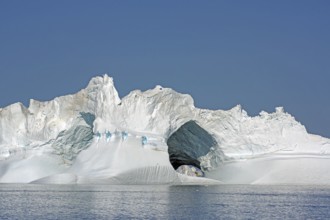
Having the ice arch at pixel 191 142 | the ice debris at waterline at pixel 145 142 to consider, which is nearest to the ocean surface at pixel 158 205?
the ice debris at waterline at pixel 145 142

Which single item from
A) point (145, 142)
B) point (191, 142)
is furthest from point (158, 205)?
point (191, 142)

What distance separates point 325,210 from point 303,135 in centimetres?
1590

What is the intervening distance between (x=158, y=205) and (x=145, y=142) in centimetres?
1144

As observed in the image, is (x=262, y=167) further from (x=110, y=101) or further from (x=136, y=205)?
(x=136, y=205)

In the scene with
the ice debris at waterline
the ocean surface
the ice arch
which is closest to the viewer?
the ocean surface

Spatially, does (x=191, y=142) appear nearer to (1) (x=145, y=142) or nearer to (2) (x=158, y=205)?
(1) (x=145, y=142)

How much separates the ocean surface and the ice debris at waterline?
188 inches

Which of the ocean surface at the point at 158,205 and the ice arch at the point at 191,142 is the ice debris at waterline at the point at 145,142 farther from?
the ocean surface at the point at 158,205

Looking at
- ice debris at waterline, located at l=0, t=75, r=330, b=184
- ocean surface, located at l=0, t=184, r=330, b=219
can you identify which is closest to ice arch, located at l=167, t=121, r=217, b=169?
ice debris at waterline, located at l=0, t=75, r=330, b=184

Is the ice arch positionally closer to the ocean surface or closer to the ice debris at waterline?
the ice debris at waterline

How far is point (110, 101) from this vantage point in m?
35.4

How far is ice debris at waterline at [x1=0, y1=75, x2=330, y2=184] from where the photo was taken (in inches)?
1348

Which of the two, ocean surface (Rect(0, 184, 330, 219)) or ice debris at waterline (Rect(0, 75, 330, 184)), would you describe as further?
ice debris at waterline (Rect(0, 75, 330, 184))

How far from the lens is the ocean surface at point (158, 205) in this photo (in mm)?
20203
